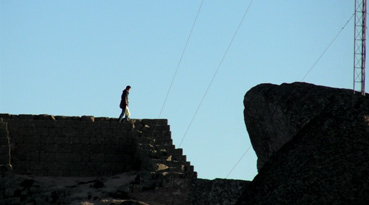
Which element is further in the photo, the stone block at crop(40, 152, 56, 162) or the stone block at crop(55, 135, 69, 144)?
the stone block at crop(55, 135, 69, 144)

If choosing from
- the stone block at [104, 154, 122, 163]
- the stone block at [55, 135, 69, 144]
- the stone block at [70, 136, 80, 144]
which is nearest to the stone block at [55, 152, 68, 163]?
the stone block at [55, 135, 69, 144]

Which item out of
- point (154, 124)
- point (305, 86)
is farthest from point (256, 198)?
point (154, 124)

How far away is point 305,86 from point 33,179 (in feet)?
60.2

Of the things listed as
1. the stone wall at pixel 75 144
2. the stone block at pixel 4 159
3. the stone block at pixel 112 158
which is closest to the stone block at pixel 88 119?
the stone wall at pixel 75 144

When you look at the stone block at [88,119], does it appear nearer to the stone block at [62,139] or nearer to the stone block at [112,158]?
the stone block at [62,139]

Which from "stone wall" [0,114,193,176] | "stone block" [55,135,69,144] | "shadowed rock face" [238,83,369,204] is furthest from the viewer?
"stone block" [55,135,69,144]

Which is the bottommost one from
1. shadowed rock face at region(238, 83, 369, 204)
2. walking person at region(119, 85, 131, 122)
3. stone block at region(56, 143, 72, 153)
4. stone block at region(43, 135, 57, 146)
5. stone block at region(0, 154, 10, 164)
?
shadowed rock face at region(238, 83, 369, 204)

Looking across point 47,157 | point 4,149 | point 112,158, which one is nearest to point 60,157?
point 47,157

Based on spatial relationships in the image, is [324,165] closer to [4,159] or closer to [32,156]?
[4,159]

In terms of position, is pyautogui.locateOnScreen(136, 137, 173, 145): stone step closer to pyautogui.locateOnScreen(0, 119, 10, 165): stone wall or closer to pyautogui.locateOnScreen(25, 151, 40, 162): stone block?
pyautogui.locateOnScreen(25, 151, 40, 162): stone block

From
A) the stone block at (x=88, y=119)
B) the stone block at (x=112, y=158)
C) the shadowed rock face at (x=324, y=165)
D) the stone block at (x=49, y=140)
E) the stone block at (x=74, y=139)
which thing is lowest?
the shadowed rock face at (x=324, y=165)

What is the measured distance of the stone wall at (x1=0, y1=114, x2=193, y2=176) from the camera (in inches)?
1369

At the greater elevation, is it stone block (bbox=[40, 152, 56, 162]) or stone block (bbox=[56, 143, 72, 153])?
stone block (bbox=[56, 143, 72, 153])

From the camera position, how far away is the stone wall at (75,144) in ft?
114
